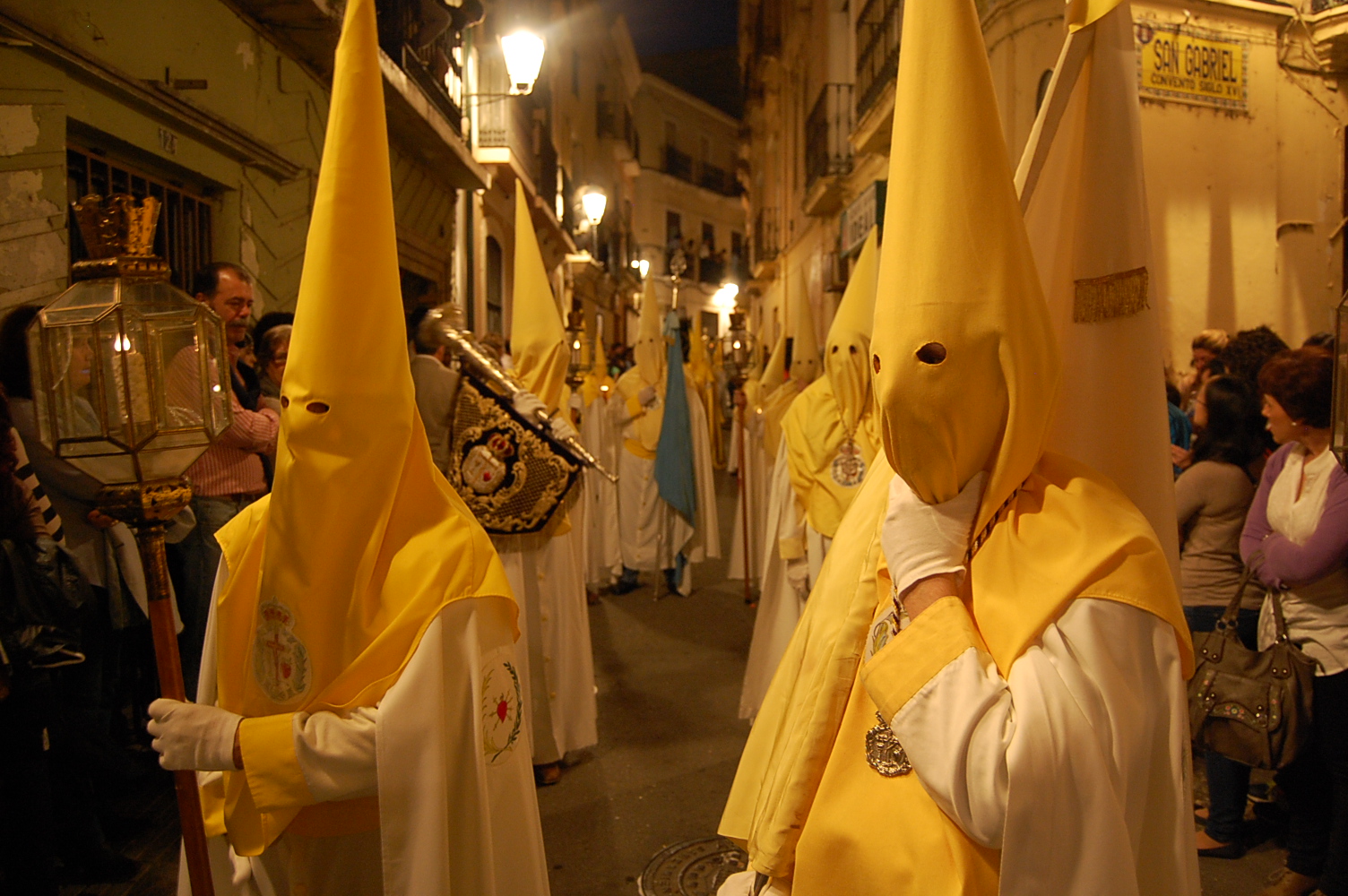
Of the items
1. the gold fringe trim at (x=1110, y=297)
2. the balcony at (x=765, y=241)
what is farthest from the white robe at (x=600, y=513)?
the balcony at (x=765, y=241)

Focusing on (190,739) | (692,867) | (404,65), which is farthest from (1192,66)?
(190,739)

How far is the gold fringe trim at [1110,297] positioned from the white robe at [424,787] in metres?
1.32

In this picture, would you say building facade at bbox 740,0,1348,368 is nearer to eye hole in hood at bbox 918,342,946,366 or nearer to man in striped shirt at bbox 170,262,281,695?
man in striped shirt at bbox 170,262,281,695

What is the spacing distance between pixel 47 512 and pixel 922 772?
3014mm

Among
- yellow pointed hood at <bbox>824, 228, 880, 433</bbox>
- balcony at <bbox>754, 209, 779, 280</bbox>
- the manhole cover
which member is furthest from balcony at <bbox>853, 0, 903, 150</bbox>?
balcony at <bbox>754, 209, 779, 280</bbox>

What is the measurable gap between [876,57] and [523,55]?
16.3 feet

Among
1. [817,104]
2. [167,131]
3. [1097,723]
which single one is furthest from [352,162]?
[817,104]

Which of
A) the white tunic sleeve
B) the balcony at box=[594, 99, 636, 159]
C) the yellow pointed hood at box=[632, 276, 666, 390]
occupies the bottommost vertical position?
the white tunic sleeve

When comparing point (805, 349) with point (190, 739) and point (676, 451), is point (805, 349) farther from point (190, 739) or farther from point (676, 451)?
point (190, 739)

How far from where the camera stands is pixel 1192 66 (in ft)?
22.4

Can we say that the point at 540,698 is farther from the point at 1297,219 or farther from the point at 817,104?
the point at 817,104

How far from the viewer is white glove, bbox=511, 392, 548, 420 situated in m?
3.68

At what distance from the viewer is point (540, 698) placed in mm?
4223

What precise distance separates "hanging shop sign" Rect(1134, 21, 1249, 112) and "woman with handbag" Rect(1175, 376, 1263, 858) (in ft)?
13.9
